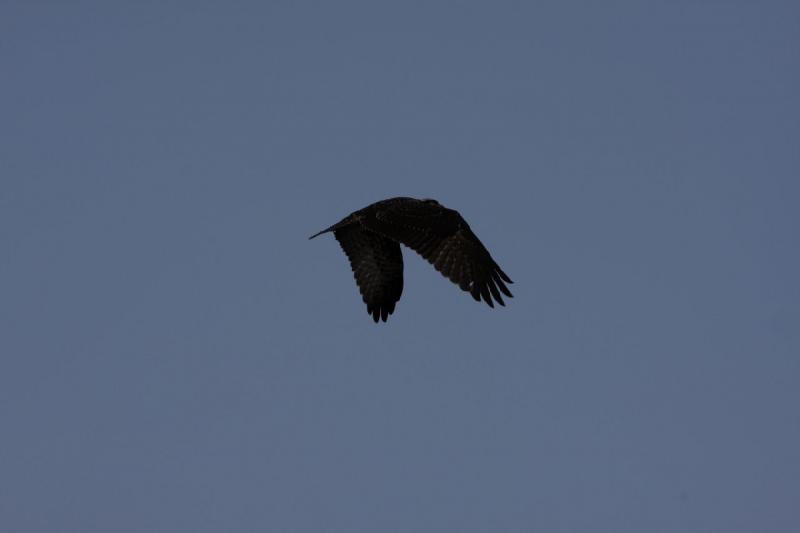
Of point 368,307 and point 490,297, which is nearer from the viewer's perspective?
point 490,297

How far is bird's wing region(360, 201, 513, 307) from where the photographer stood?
74.7 ft

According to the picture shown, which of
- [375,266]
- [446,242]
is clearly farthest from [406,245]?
[375,266]

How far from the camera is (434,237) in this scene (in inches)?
925

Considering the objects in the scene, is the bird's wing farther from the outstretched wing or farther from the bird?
the outstretched wing

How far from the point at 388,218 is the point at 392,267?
5.72 feet

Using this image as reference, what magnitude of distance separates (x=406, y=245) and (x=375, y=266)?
7.85 ft

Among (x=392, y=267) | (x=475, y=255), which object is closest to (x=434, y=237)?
(x=475, y=255)

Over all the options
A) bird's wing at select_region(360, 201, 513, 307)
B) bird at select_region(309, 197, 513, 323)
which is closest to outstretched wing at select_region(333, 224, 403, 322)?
bird at select_region(309, 197, 513, 323)

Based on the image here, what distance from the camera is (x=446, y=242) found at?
23.4 m

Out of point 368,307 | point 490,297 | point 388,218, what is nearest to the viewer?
point 490,297

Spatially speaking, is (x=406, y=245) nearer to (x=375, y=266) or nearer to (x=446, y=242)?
(x=446, y=242)

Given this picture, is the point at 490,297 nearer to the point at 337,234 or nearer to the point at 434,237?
the point at 434,237

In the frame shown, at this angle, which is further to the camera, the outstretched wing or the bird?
the outstretched wing

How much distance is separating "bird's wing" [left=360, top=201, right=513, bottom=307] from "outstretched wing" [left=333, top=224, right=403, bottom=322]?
1060mm
